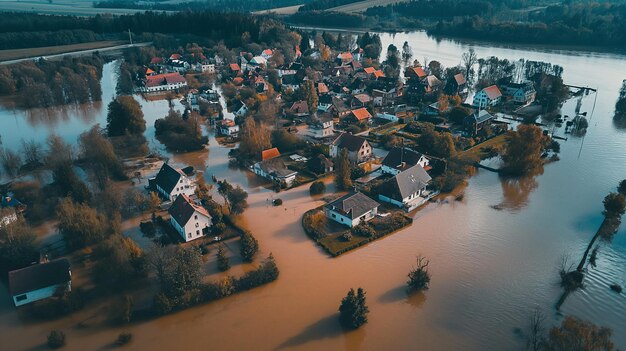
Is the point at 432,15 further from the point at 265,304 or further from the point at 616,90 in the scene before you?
the point at 265,304

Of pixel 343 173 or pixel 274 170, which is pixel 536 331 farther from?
pixel 274 170

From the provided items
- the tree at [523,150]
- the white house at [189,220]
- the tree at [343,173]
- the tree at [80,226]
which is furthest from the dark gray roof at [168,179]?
the tree at [523,150]

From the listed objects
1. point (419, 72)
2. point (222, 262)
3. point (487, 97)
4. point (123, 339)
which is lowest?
point (123, 339)

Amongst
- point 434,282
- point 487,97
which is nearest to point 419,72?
point 487,97

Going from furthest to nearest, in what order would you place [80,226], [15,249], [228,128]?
[228,128] → [80,226] → [15,249]

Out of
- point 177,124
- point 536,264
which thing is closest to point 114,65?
point 177,124

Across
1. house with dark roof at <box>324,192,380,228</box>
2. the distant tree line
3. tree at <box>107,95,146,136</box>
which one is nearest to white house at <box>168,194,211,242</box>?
house with dark roof at <box>324,192,380,228</box>
